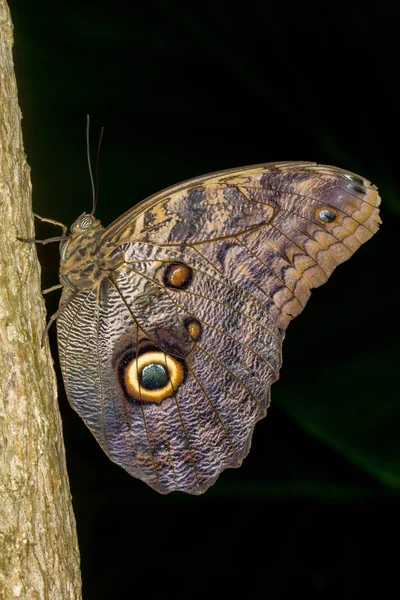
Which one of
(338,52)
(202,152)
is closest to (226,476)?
(202,152)

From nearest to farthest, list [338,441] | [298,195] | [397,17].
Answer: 1. [298,195]
2. [338,441]
3. [397,17]

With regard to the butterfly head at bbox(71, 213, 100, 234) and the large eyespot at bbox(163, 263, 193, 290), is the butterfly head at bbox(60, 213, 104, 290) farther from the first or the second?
the large eyespot at bbox(163, 263, 193, 290)

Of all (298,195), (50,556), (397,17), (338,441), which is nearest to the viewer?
(50,556)

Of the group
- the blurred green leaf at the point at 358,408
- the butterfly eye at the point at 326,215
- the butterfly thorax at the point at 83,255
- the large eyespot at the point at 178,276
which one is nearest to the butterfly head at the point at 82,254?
the butterfly thorax at the point at 83,255

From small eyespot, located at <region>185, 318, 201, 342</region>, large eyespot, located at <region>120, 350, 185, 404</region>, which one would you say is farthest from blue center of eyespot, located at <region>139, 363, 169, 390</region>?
small eyespot, located at <region>185, 318, 201, 342</region>

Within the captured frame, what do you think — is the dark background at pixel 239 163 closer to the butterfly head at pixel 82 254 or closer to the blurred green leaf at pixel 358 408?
the blurred green leaf at pixel 358 408

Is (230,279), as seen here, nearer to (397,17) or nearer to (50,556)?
(50,556)
